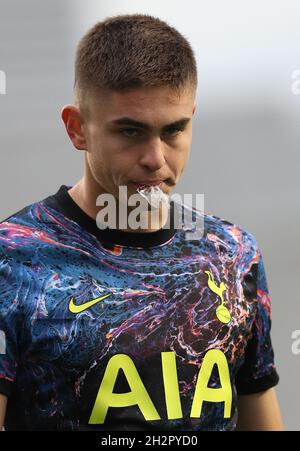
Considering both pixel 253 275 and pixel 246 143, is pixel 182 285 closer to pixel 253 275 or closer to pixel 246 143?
pixel 253 275

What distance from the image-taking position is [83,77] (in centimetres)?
171

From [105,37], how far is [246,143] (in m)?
2.31

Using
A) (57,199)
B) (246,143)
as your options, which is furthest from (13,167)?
(57,199)

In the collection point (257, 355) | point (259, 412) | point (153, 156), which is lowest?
point (259, 412)

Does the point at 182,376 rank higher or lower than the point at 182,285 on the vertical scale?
lower

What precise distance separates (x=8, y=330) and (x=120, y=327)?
0.77 feet

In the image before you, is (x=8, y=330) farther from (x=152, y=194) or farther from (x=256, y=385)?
(x=256, y=385)

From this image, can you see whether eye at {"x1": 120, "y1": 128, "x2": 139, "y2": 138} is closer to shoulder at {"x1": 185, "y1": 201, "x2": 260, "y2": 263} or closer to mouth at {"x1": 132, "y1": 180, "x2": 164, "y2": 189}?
mouth at {"x1": 132, "y1": 180, "x2": 164, "y2": 189}

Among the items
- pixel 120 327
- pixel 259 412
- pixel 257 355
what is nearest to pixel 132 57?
pixel 120 327

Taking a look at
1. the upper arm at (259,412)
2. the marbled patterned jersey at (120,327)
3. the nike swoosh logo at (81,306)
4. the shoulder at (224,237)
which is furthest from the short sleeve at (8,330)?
the upper arm at (259,412)

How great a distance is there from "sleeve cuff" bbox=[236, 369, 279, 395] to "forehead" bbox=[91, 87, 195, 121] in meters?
0.66

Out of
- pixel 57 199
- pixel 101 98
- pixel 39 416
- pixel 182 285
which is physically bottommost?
pixel 39 416

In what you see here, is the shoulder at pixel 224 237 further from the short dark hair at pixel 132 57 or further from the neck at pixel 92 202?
the short dark hair at pixel 132 57

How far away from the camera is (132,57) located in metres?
1.65
